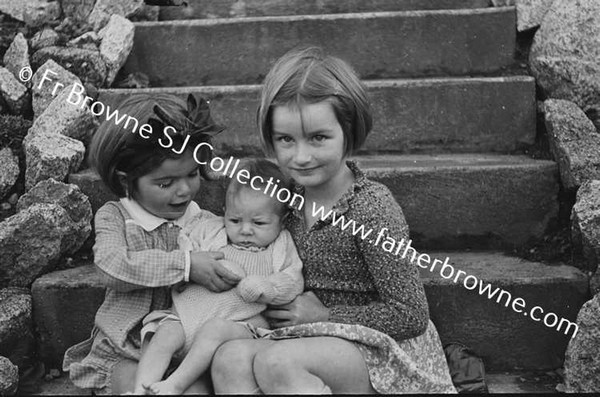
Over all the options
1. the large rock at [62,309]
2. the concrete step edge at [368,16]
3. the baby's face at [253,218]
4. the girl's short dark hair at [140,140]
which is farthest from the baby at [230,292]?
the concrete step edge at [368,16]

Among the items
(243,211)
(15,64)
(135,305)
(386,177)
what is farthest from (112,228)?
(15,64)

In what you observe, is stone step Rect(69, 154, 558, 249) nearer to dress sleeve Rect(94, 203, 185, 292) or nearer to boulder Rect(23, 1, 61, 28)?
dress sleeve Rect(94, 203, 185, 292)

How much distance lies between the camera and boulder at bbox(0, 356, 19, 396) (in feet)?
8.84

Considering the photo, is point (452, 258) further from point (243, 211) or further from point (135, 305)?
point (135, 305)

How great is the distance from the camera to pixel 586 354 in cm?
267

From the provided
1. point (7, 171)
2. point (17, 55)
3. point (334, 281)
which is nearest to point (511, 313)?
point (334, 281)

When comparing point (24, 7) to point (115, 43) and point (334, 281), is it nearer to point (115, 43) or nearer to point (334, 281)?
point (115, 43)

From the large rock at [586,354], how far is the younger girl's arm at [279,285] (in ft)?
3.27

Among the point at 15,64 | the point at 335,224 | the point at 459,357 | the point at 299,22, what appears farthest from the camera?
the point at 299,22

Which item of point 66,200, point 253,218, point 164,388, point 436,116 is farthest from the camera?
point 436,116

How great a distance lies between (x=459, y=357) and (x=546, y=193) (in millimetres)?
853

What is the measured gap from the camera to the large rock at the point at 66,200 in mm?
3152

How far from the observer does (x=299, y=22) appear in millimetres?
4047

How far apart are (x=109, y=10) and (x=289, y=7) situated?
105cm
